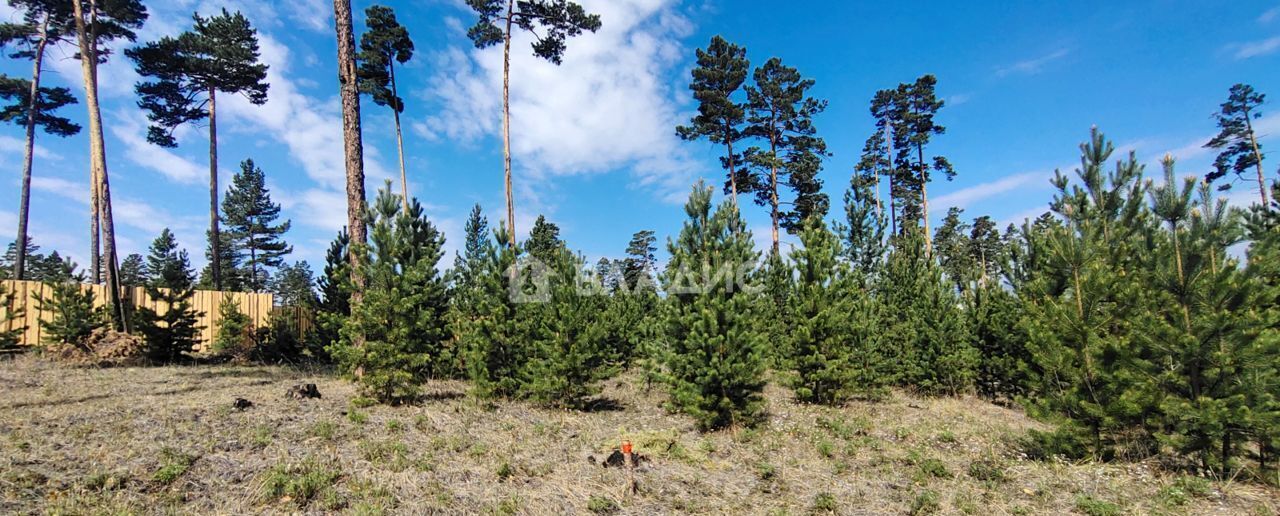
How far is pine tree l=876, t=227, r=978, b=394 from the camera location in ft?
41.8

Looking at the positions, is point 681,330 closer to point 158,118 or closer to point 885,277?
point 885,277

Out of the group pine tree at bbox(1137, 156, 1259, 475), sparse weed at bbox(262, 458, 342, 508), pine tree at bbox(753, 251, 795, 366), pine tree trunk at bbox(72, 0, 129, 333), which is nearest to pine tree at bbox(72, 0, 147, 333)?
pine tree trunk at bbox(72, 0, 129, 333)

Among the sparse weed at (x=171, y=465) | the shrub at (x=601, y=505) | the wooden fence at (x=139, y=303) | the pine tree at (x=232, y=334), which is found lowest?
the shrub at (x=601, y=505)

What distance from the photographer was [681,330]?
9.45 metres

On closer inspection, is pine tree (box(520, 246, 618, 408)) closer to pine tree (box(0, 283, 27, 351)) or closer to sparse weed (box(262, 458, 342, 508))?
sparse weed (box(262, 458, 342, 508))

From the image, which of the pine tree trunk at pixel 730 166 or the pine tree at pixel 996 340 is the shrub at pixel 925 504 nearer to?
the pine tree at pixel 996 340

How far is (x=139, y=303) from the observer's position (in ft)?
53.2

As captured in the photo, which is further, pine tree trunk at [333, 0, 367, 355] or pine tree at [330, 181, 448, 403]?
pine tree trunk at [333, 0, 367, 355]

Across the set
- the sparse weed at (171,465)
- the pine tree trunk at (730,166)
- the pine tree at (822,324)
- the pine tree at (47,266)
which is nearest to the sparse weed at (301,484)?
the sparse weed at (171,465)

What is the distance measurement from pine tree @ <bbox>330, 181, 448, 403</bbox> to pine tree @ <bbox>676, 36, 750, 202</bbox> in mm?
15156

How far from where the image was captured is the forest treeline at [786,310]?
6449 millimetres

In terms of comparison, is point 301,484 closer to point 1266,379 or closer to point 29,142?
point 1266,379

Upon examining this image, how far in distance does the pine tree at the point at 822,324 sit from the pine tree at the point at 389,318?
7.46m

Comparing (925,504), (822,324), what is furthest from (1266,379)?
(822,324)
